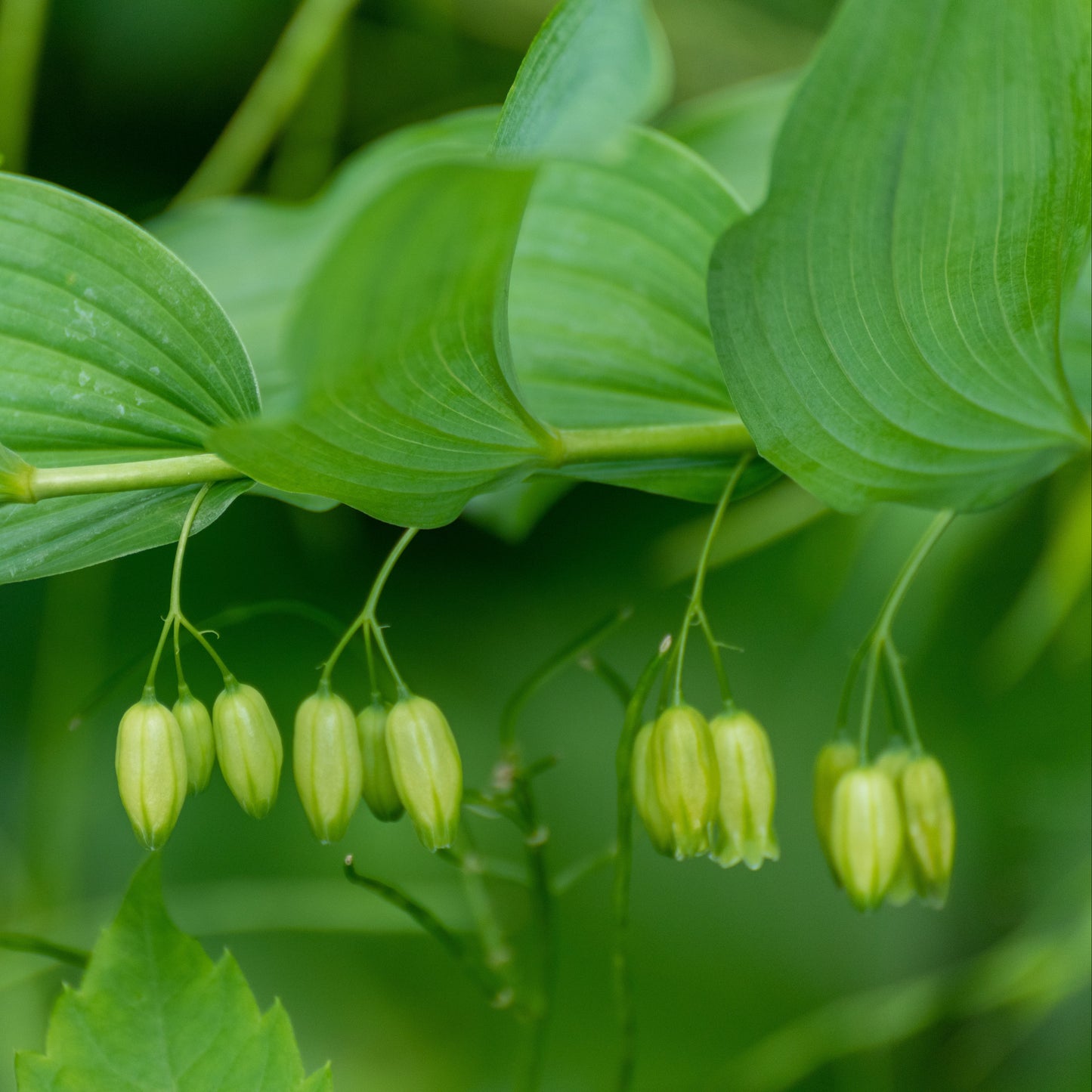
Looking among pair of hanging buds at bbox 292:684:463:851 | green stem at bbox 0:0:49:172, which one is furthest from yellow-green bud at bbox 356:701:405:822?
green stem at bbox 0:0:49:172

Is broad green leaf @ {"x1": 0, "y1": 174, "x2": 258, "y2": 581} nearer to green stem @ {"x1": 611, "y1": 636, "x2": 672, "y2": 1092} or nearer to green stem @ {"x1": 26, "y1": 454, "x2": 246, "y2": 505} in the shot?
green stem @ {"x1": 26, "y1": 454, "x2": 246, "y2": 505}

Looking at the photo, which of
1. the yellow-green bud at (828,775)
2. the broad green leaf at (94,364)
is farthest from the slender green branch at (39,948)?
the yellow-green bud at (828,775)

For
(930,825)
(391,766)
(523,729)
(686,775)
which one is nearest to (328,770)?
(391,766)

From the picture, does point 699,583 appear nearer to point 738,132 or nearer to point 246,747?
point 246,747

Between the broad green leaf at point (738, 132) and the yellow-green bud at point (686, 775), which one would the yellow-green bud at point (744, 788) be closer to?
the yellow-green bud at point (686, 775)

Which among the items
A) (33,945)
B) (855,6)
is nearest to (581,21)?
(855,6)
